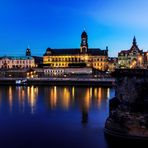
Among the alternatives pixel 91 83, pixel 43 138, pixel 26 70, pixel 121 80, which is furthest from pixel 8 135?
pixel 26 70

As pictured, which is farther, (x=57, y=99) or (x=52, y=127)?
(x=57, y=99)

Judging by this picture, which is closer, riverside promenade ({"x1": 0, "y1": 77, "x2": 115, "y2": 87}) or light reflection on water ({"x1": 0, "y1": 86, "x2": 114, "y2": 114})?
light reflection on water ({"x1": 0, "y1": 86, "x2": 114, "y2": 114})

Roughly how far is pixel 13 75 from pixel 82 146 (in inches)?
4622

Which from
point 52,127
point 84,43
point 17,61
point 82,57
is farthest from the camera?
point 17,61

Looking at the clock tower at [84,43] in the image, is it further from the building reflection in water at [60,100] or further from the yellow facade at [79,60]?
the building reflection in water at [60,100]

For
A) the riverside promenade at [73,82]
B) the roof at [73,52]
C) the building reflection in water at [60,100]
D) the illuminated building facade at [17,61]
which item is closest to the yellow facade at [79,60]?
the roof at [73,52]

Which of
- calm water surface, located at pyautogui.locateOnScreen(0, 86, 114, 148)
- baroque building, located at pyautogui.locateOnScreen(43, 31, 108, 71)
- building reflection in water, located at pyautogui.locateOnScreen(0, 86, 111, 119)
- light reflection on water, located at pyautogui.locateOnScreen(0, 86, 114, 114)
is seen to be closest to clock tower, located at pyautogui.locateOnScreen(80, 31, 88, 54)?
baroque building, located at pyautogui.locateOnScreen(43, 31, 108, 71)

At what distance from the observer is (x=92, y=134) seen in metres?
31.5

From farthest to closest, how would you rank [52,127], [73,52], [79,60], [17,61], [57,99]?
1. [17,61]
2. [73,52]
3. [79,60]
4. [57,99]
5. [52,127]

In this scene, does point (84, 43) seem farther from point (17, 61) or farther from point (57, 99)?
point (57, 99)

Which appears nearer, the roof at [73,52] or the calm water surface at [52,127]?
the calm water surface at [52,127]

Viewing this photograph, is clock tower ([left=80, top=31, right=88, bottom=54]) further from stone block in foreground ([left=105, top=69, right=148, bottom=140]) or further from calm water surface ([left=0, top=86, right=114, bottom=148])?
stone block in foreground ([left=105, top=69, right=148, bottom=140])

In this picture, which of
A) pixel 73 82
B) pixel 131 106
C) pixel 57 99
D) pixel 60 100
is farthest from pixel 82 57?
pixel 131 106

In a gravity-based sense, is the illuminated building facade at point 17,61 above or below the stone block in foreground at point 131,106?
above
